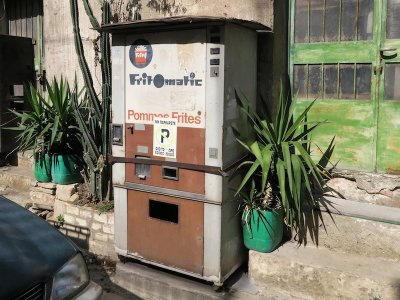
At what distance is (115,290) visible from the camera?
3.96m

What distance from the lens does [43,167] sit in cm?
525

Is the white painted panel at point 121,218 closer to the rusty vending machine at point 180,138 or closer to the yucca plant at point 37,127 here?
the rusty vending machine at point 180,138

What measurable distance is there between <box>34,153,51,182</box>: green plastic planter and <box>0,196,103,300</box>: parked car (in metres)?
2.41

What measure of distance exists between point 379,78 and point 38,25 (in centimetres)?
530

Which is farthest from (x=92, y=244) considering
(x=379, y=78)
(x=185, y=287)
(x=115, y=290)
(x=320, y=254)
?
(x=379, y=78)

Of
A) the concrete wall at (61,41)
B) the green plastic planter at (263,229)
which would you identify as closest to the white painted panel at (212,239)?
the green plastic planter at (263,229)

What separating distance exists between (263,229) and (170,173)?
90cm

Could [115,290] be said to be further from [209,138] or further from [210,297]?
[209,138]

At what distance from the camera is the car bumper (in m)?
2.54

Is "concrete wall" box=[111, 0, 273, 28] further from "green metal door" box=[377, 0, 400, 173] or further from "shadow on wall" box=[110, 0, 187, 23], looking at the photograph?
"green metal door" box=[377, 0, 400, 173]

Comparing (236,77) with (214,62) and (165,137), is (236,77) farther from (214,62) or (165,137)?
(165,137)

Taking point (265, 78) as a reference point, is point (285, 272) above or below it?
below

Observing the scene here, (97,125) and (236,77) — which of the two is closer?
(236,77)

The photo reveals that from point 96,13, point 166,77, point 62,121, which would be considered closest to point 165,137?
point 166,77
